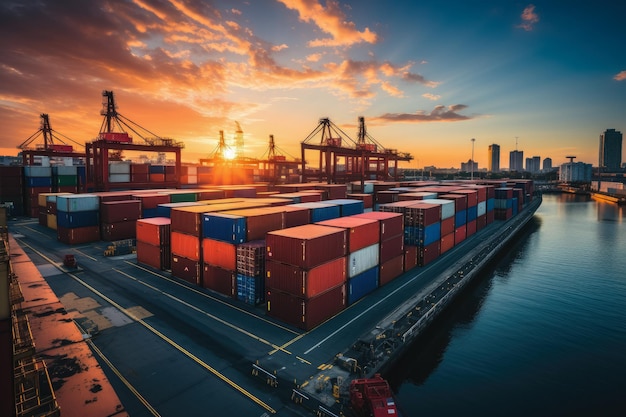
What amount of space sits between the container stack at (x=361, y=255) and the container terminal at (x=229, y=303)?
154mm

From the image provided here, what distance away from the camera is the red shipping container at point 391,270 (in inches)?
1102

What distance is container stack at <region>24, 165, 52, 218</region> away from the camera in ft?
222

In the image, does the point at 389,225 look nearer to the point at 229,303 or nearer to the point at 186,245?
the point at 229,303

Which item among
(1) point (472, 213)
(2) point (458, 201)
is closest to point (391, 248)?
(2) point (458, 201)

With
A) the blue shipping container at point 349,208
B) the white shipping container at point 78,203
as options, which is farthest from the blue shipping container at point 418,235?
→ the white shipping container at point 78,203

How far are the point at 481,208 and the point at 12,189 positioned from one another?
9229 centimetres

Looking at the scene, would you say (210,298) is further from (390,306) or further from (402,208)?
(402,208)

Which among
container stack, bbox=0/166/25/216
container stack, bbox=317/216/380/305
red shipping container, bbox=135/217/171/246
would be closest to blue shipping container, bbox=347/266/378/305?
container stack, bbox=317/216/380/305

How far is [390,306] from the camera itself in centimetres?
2408

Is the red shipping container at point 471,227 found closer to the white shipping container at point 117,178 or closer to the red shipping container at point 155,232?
the red shipping container at point 155,232

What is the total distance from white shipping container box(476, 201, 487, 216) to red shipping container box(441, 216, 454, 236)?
14.9 metres

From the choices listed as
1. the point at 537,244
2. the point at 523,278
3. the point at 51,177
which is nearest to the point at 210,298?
the point at 523,278

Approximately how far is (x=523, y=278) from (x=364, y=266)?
2361 cm

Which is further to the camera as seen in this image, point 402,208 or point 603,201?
point 603,201
